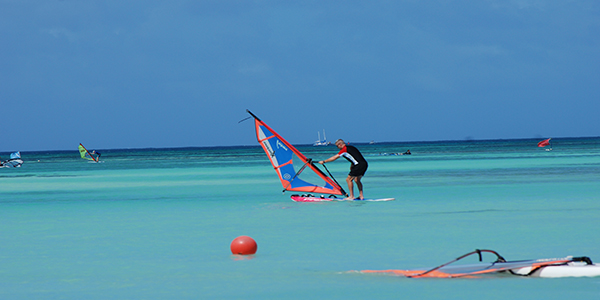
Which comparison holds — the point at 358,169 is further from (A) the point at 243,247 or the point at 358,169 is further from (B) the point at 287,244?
(A) the point at 243,247

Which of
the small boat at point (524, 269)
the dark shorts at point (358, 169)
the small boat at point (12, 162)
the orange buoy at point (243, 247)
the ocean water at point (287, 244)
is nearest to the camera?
the ocean water at point (287, 244)

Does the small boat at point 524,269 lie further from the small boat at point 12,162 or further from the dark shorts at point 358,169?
the small boat at point 12,162

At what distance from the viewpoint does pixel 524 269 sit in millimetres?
7840

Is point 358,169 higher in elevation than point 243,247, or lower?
higher

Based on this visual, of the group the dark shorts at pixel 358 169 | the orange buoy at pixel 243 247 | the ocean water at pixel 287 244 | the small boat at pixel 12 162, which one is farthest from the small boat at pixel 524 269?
the small boat at pixel 12 162

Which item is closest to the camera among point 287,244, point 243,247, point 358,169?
point 243,247

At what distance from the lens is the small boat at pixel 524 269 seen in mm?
7750

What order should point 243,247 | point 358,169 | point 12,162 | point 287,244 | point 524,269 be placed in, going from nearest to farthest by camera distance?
point 524,269, point 243,247, point 287,244, point 358,169, point 12,162

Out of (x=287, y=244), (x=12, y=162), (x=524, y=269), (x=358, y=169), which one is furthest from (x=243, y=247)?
(x=12, y=162)

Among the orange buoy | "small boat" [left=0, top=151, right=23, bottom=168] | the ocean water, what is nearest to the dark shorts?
the ocean water

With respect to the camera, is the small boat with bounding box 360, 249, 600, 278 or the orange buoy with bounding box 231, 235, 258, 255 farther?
the orange buoy with bounding box 231, 235, 258, 255

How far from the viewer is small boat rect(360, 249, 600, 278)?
25.4ft

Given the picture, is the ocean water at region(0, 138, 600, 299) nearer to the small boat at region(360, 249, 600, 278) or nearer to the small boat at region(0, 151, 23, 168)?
the small boat at region(360, 249, 600, 278)

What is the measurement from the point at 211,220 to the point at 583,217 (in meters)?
6.72
